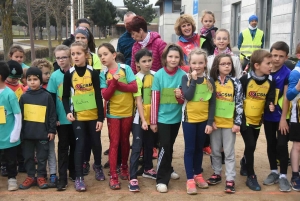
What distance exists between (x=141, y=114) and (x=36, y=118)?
1212 millimetres

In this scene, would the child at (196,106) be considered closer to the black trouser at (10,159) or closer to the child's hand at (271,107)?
the child's hand at (271,107)

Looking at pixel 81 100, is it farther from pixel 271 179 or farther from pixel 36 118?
pixel 271 179

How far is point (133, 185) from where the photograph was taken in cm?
412

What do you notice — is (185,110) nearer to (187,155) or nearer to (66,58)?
(187,155)

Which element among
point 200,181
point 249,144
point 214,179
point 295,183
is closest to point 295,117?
point 249,144

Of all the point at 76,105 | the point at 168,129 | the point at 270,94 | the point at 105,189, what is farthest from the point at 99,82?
the point at 270,94

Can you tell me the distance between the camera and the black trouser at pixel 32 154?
13.6 feet

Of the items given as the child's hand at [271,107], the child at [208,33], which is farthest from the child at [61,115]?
the child's hand at [271,107]

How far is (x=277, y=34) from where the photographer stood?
11680 mm

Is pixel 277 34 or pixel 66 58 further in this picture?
pixel 277 34

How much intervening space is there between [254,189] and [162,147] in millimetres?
1195

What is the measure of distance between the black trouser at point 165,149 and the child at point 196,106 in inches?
7.5

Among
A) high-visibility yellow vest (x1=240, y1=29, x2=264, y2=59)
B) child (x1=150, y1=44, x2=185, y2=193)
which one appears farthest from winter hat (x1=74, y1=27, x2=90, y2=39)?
high-visibility yellow vest (x1=240, y1=29, x2=264, y2=59)

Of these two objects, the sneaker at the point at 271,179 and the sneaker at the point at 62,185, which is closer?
the sneaker at the point at 62,185
